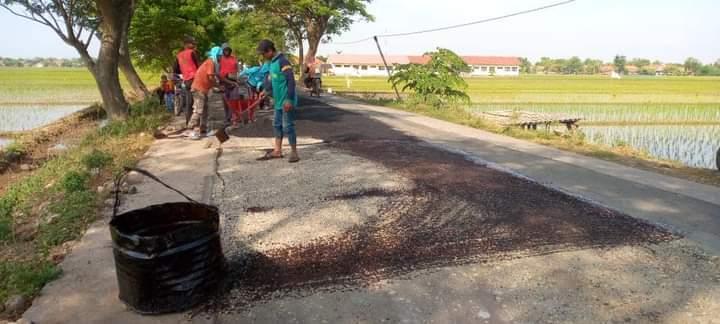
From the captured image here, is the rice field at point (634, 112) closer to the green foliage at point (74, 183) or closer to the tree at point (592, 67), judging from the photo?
the green foliage at point (74, 183)

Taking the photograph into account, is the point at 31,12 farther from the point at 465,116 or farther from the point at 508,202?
the point at 508,202

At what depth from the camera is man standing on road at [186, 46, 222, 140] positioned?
783 centimetres

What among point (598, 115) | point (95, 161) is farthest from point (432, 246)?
point (598, 115)

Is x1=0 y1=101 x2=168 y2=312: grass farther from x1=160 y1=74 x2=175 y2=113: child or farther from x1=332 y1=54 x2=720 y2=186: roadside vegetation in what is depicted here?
x1=332 y1=54 x2=720 y2=186: roadside vegetation

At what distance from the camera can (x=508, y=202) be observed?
4859 millimetres

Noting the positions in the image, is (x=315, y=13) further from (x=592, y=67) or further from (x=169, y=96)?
(x=592, y=67)

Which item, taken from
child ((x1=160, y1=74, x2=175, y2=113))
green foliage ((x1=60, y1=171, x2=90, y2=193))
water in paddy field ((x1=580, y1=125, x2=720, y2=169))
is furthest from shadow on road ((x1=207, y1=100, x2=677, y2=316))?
child ((x1=160, y1=74, x2=175, y2=113))

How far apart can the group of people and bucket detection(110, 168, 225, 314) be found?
3.44 metres

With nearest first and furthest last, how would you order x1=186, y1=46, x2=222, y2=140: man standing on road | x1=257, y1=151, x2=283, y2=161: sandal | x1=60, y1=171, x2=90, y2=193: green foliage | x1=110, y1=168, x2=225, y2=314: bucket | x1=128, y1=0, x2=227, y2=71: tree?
x1=110, y1=168, x2=225, y2=314: bucket < x1=60, y1=171, x2=90, y2=193: green foliage < x1=257, y1=151, x2=283, y2=161: sandal < x1=186, y1=46, x2=222, y2=140: man standing on road < x1=128, y1=0, x2=227, y2=71: tree

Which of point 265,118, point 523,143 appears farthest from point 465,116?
point 265,118

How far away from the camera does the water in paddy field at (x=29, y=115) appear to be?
15.5 metres

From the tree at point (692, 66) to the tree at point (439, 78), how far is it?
394 ft

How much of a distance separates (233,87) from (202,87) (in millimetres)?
1448

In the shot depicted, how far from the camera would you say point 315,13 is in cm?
2680
